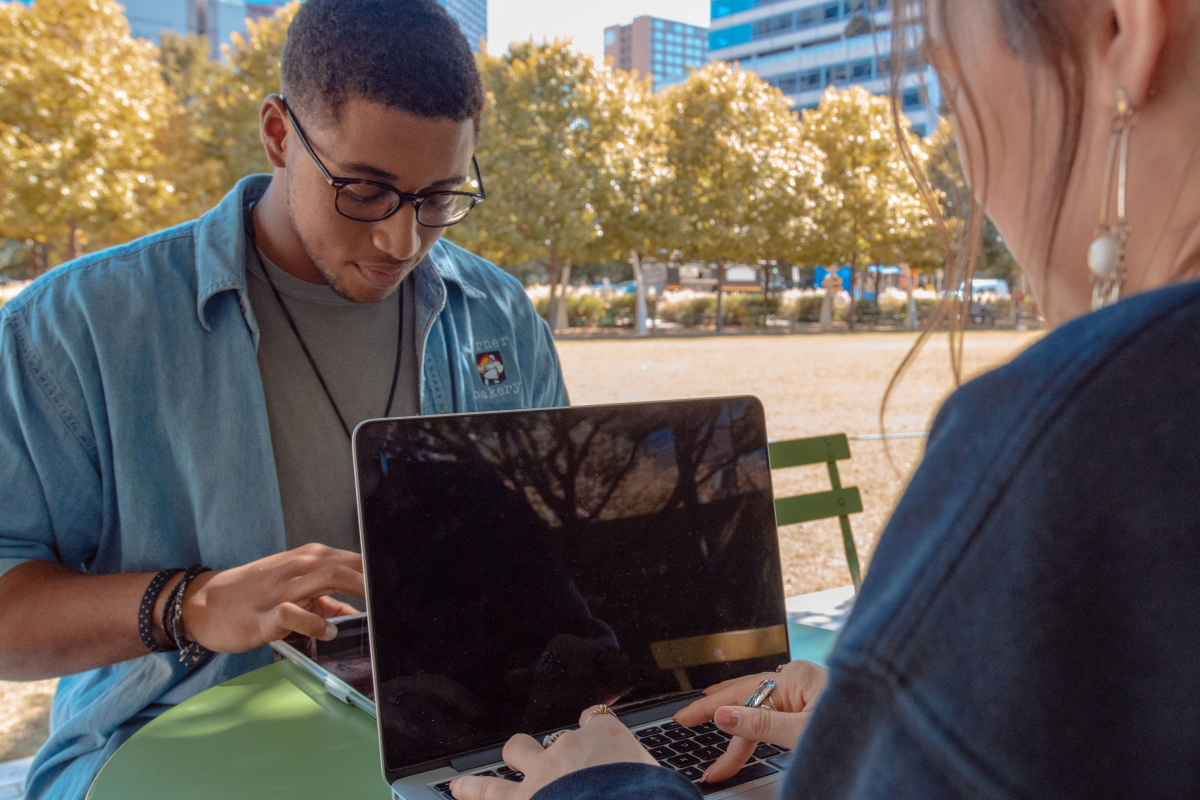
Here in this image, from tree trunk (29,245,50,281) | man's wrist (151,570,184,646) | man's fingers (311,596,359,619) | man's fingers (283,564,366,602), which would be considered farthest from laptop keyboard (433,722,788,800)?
tree trunk (29,245,50,281)

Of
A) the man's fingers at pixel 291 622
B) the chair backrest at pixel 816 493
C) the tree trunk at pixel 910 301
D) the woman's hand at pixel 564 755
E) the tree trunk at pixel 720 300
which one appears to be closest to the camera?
the woman's hand at pixel 564 755

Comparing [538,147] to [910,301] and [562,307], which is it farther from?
[910,301]

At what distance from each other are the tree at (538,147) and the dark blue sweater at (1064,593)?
1549cm

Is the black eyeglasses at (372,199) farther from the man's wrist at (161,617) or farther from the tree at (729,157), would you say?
the tree at (729,157)

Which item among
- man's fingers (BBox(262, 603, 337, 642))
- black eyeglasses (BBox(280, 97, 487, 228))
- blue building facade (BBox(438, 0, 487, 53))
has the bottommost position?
man's fingers (BBox(262, 603, 337, 642))

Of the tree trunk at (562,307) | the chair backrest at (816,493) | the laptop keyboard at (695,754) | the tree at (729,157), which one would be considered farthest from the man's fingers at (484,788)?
the tree trunk at (562,307)

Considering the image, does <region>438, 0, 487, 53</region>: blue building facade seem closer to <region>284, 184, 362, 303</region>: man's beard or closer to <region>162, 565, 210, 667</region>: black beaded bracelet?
<region>284, 184, 362, 303</region>: man's beard

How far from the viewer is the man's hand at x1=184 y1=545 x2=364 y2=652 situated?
1304 mm

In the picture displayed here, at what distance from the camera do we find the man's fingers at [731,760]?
974mm

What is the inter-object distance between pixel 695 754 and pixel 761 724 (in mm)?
134

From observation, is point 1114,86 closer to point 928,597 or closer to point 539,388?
point 928,597

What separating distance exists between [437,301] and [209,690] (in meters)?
0.94

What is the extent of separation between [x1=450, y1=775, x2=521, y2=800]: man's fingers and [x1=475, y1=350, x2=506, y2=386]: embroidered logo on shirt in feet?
4.16

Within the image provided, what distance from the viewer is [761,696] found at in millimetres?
1042
